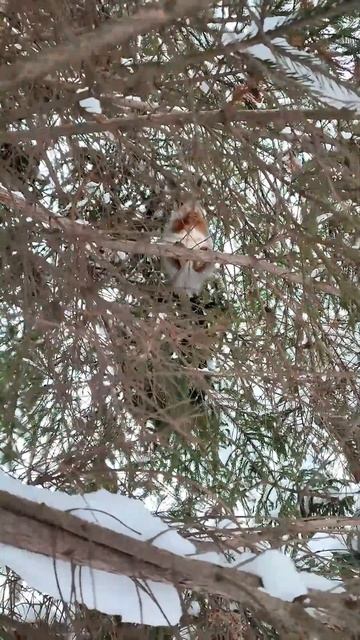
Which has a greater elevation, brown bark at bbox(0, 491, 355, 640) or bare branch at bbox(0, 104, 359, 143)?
bare branch at bbox(0, 104, 359, 143)

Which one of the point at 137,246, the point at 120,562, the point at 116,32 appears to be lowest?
the point at 120,562

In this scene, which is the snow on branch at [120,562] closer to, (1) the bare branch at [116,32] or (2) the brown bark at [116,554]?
(2) the brown bark at [116,554]

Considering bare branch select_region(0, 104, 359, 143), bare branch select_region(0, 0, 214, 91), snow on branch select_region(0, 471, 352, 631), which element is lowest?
snow on branch select_region(0, 471, 352, 631)

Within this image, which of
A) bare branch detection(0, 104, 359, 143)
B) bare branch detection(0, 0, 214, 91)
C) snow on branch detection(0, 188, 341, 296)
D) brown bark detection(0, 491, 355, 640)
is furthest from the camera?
snow on branch detection(0, 188, 341, 296)

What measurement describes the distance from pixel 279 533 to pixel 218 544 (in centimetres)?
13

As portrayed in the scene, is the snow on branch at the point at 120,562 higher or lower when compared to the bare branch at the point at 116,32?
lower

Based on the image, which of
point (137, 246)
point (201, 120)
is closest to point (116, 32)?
point (201, 120)

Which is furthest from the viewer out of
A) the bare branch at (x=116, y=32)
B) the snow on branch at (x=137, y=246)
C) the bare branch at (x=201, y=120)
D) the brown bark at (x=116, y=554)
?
the snow on branch at (x=137, y=246)

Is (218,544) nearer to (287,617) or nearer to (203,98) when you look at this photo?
(287,617)

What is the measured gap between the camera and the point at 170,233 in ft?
8.20

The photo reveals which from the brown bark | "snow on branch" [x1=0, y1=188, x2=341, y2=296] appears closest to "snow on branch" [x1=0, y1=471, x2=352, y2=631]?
the brown bark

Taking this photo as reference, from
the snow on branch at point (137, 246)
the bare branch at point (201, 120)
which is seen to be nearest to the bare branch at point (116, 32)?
the bare branch at point (201, 120)

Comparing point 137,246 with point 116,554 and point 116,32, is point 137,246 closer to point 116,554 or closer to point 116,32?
point 116,554

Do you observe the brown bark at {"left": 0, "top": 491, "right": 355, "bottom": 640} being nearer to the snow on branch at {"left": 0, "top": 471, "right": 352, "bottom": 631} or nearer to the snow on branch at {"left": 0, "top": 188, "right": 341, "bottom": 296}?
the snow on branch at {"left": 0, "top": 471, "right": 352, "bottom": 631}
